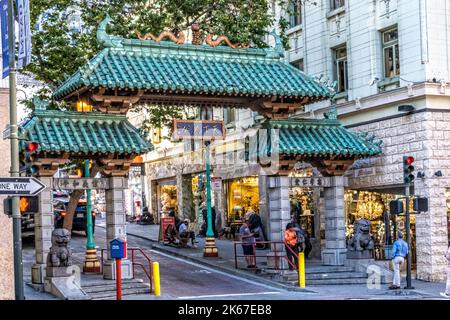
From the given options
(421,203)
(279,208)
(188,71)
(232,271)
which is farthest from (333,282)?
(188,71)

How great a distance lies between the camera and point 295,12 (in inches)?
1319

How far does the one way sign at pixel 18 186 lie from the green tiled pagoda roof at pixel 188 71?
6.13m

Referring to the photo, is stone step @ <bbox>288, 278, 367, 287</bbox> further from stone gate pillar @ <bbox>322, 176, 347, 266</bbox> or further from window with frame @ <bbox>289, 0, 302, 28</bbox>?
window with frame @ <bbox>289, 0, 302, 28</bbox>

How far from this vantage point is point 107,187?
22.3 metres

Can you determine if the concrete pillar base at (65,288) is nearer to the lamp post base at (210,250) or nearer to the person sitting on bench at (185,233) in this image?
the lamp post base at (210,250)

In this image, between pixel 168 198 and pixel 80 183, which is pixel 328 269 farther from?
pixel 168 198

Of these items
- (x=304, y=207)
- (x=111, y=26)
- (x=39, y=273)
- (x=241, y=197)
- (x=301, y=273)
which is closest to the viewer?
(x=39, y=273)

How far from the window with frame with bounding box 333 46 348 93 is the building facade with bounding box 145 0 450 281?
0.04 metres

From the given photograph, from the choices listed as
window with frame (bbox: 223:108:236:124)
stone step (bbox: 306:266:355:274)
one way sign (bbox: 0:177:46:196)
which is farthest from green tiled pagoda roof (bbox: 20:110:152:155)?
window with frame (bbox: 223:108:236:124)

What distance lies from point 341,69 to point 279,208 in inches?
354

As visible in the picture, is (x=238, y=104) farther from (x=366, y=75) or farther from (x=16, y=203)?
(x=16, y=203)

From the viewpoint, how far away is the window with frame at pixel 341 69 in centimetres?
3038
